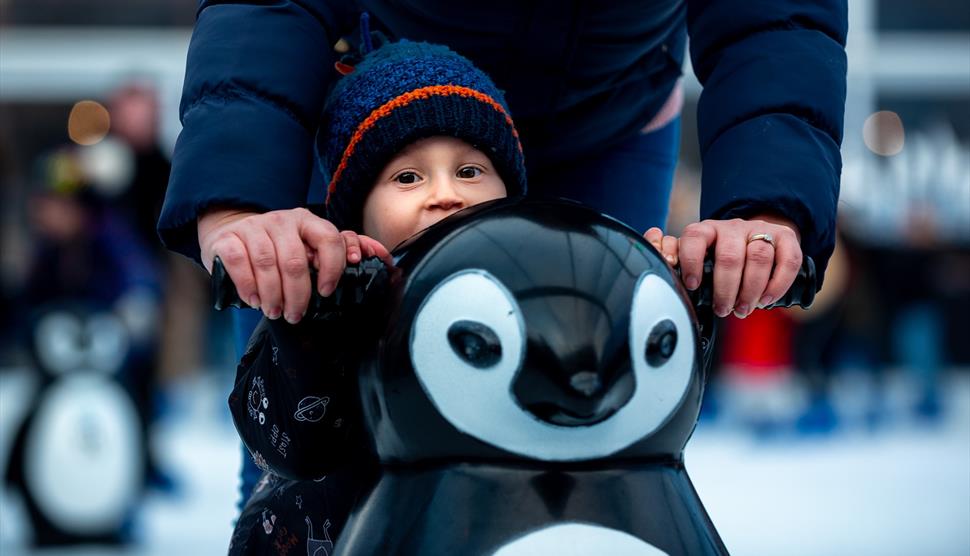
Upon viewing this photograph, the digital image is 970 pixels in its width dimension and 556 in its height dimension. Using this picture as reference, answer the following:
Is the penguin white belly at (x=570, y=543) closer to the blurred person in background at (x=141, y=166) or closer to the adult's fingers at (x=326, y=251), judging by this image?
the adult's fingers at (x=326, y=251)

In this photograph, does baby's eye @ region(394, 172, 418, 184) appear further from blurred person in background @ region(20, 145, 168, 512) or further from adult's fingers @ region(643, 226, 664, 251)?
blurred person in background @ region(20, 145, 168, 512)

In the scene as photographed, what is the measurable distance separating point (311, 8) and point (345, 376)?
48 centimetres

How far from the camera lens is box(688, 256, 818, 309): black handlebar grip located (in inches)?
50.3

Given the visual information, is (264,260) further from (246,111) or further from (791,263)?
(791,263)

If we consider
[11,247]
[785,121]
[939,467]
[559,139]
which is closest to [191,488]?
[939,467]

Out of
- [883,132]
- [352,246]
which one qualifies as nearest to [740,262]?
[352,246]

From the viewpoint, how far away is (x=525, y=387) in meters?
1.12

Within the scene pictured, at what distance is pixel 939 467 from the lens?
253 inches

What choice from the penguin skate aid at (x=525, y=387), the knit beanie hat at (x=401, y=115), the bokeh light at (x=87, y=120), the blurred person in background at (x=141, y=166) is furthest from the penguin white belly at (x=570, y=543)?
the bokeh light at (x=87, y=120)

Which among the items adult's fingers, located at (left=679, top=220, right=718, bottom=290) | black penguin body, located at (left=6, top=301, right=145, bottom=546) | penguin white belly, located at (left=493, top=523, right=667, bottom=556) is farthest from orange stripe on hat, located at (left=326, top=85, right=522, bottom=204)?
black penguin body, located at (left=6, top=301, right=145, bottom=546)

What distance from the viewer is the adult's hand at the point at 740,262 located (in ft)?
4.15

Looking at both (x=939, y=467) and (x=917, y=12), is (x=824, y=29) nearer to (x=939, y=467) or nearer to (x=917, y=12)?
(x=939, y=467)

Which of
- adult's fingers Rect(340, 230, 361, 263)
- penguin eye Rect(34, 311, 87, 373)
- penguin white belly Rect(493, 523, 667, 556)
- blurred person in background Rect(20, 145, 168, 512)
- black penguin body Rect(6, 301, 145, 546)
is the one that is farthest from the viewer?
blurred person in background Rect(20, 145, 168, 512)

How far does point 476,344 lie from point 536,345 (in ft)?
0.19
